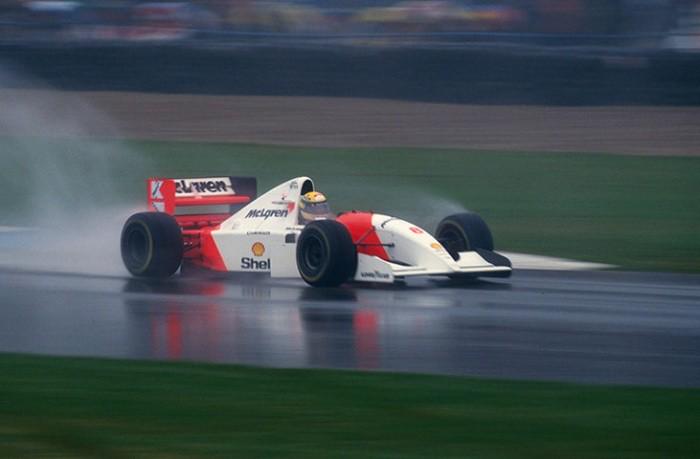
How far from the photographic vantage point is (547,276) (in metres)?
13.5

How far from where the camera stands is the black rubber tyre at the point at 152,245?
1295 cm

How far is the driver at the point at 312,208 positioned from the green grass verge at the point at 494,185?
150 inches

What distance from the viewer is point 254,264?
42.5ft

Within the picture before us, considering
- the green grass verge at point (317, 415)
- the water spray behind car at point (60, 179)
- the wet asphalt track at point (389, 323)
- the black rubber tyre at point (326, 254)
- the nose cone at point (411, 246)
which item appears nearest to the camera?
the green grass verge at point (317, 415)

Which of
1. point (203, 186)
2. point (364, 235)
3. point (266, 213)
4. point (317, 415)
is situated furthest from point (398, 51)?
point (317, 415)

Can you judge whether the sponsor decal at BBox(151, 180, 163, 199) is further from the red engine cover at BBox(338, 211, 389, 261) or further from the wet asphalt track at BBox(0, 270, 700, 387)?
the red engine cover at BBox(338, 211, 389, 261)

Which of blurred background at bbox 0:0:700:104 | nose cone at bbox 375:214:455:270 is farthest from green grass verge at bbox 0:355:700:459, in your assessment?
blurred background at bbox 0:0:700:104

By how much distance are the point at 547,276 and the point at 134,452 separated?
7905 millimetres

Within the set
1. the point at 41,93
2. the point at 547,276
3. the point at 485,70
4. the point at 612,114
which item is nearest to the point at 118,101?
the point at 41,93

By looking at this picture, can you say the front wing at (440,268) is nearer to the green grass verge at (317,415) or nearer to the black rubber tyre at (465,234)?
the black rubber tyre at (465,234)

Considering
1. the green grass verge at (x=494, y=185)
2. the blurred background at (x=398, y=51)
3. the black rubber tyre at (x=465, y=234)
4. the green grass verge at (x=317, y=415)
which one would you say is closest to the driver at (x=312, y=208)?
the black rubber tyre at (x=465, y=234)

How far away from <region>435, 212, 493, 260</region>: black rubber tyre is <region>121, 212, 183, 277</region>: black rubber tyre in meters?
2.76

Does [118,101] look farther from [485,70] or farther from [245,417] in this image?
[245,417]

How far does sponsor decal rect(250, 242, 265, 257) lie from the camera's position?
12.9 meters
